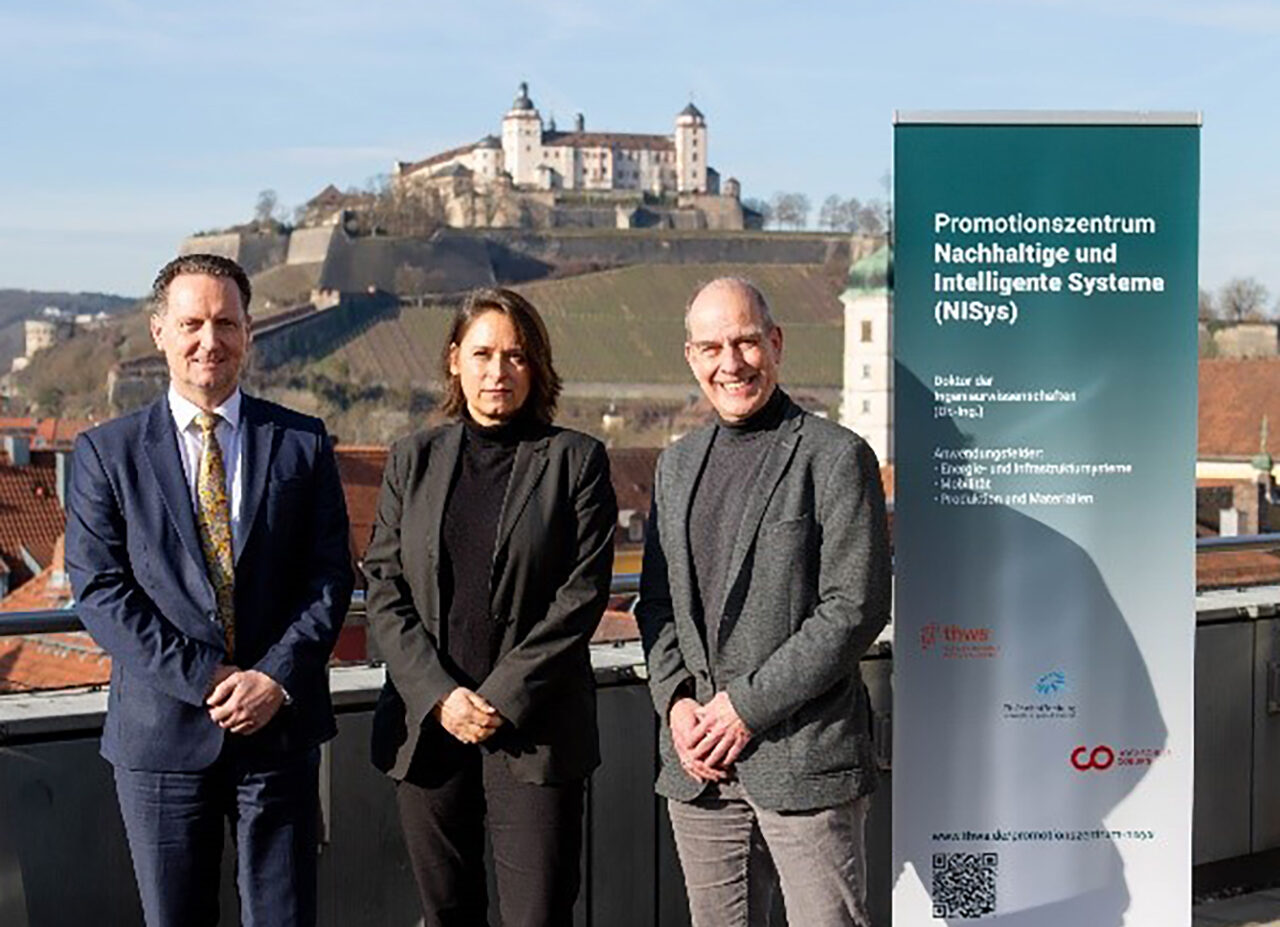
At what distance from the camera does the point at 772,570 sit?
11.0 feet

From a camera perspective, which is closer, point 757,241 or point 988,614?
point 988,614

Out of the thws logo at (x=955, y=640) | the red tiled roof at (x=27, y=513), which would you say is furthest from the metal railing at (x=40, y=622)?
the red tiled roof at (x=27, y=513)

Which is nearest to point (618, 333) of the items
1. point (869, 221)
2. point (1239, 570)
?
point (869, 221)

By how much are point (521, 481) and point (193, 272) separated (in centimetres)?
58

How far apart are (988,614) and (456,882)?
1.07 metres

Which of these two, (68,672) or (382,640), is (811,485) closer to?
(382,640)

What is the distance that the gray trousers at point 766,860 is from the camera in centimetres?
338

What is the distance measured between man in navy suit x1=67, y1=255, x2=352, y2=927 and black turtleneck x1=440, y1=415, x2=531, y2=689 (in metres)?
0.16

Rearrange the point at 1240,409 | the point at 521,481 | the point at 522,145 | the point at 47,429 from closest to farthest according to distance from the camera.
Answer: the point at 521,481 → the point at 1240,409 → the point at 47,429 → the point at 522,145

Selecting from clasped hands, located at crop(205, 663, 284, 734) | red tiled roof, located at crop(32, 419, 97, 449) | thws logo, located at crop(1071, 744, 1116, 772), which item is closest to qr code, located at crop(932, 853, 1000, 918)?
thws logo, located at crop(1071, 744, 1116, 772)

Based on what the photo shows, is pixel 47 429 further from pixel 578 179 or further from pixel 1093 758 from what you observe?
pixel 1093 758

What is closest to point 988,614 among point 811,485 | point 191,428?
point 811,485

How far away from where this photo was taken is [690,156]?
6540 inches

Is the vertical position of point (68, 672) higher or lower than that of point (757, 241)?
lower
